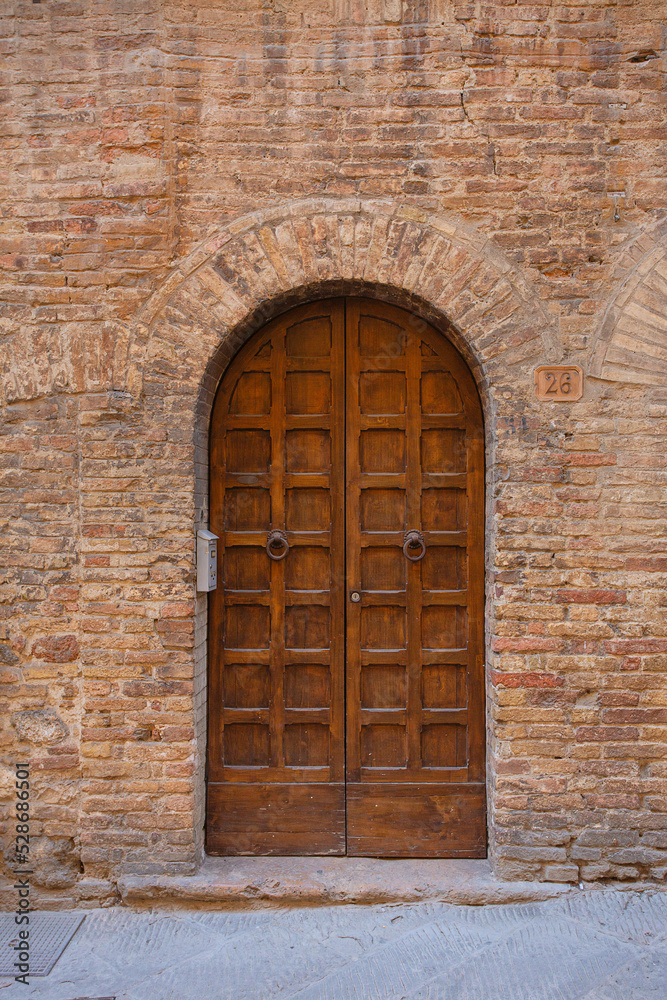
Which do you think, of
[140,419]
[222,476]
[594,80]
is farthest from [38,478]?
[594,80]

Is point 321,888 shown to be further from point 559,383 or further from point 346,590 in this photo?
point 559,383

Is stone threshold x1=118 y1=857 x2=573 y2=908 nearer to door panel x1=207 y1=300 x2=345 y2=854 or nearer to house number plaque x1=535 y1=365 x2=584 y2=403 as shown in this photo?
door panel x1=207 y1=300 x2=345 y2=854

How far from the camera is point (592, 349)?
10.7ft

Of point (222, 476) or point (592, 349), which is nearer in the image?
point (592, 349)

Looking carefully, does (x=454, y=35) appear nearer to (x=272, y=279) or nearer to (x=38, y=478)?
(x=272, y=279)

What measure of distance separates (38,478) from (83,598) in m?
0.61

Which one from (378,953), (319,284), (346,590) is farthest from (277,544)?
(378,953)

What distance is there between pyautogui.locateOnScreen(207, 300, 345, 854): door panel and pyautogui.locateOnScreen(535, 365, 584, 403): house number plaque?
0.97 metres

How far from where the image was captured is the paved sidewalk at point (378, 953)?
2.69m

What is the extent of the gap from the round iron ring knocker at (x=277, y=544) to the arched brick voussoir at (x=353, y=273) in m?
0.86

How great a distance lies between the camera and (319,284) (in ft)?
10.8

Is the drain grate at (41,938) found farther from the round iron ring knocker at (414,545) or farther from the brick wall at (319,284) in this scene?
the round iron ring knocker at (414,545)

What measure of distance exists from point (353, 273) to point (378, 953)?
118 inches

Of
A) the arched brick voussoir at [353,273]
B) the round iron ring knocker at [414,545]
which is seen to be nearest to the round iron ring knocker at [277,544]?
the round iron ring knocker at [414,545]
